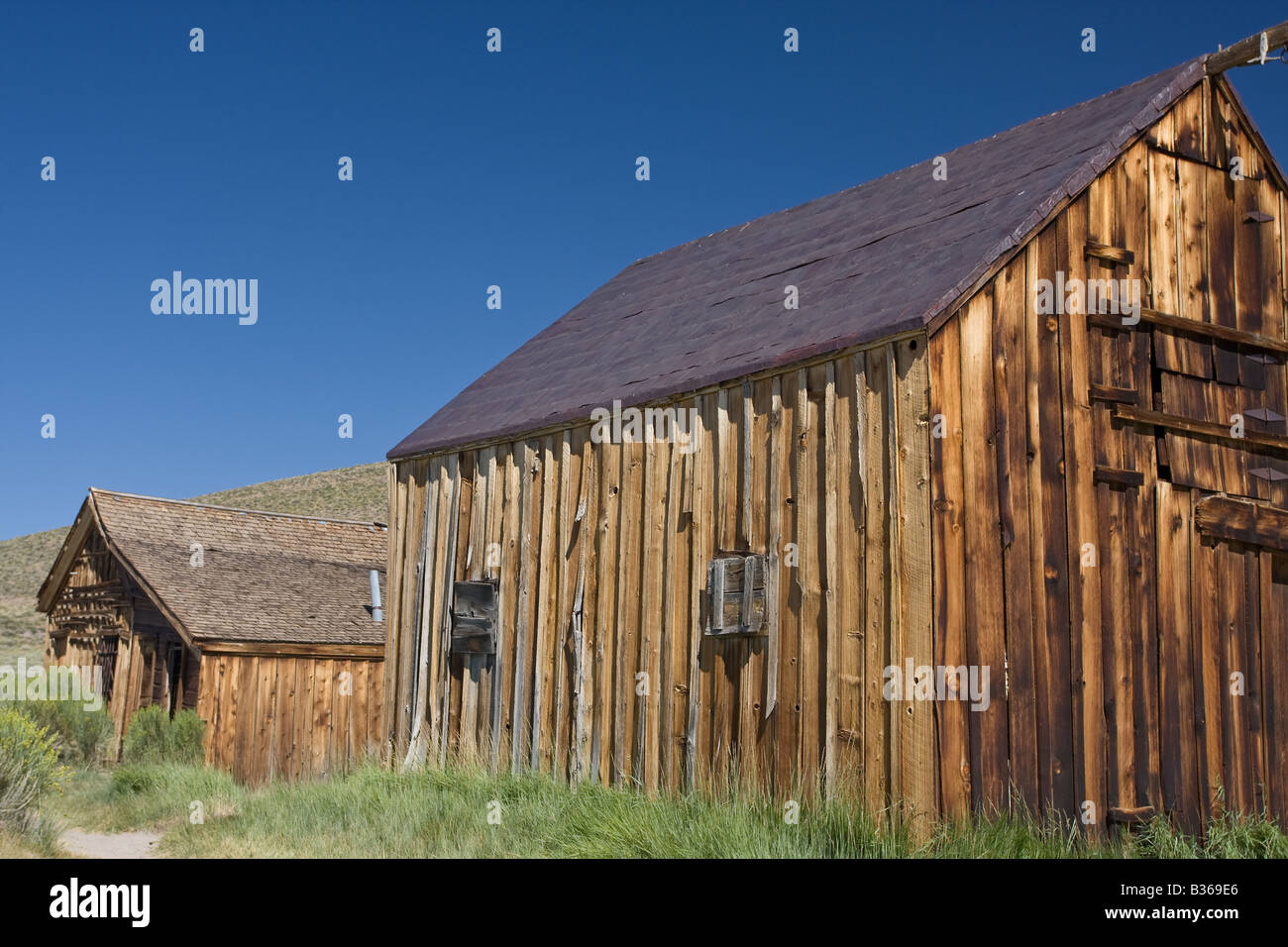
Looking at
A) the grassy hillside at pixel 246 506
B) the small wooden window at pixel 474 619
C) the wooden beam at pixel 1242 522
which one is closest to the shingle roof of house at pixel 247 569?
the small wooden window at pixel 474 619

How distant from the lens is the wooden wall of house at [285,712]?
739 inches

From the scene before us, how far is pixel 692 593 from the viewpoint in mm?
10172

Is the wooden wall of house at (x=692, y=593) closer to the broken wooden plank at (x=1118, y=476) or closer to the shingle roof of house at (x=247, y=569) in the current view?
the broken wooden plank at (x=1118, y=476)

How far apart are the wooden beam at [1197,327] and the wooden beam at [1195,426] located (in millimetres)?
697

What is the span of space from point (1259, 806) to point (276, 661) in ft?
48.1

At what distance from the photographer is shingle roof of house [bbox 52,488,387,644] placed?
1961 centimetres

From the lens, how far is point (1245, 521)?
10.1m

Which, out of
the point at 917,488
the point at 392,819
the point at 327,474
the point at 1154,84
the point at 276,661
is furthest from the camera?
the point at 327,474

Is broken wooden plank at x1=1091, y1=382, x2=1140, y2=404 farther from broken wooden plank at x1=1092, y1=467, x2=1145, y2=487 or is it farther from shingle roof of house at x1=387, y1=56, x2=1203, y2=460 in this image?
shingle roof of house at x1=387, y1=56, x2=1203, y2=460

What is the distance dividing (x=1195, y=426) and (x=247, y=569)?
672 inches

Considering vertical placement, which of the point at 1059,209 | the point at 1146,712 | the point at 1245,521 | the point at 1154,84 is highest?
the point at 1154,84

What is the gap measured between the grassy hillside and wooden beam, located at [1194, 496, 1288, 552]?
4161cm
